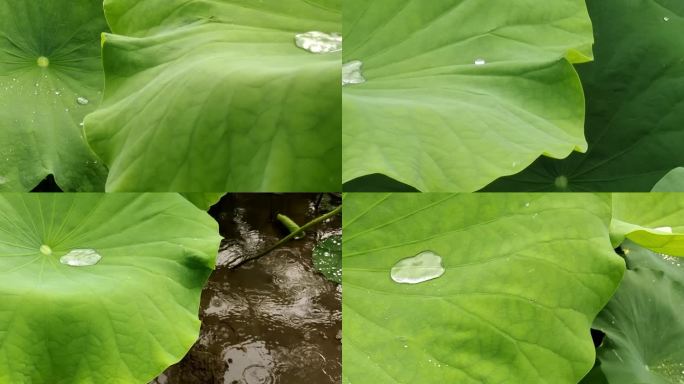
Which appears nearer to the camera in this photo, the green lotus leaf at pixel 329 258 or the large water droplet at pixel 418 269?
the large water droplet at pixel 418 269

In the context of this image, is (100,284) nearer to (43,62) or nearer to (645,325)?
(43,62)

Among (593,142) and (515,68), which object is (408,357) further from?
(593,142)

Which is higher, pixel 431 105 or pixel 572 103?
pixel 431 105

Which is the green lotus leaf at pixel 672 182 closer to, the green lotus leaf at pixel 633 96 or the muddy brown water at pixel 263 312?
the green lotus leaf at pixel 633 96

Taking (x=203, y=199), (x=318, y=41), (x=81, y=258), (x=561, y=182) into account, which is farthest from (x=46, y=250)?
(x=561, y=182)

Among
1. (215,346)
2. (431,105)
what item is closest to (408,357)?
(431,105)

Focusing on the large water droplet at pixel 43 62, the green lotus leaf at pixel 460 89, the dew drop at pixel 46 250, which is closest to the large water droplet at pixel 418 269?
the green lotus leaf at pixel 460 89
